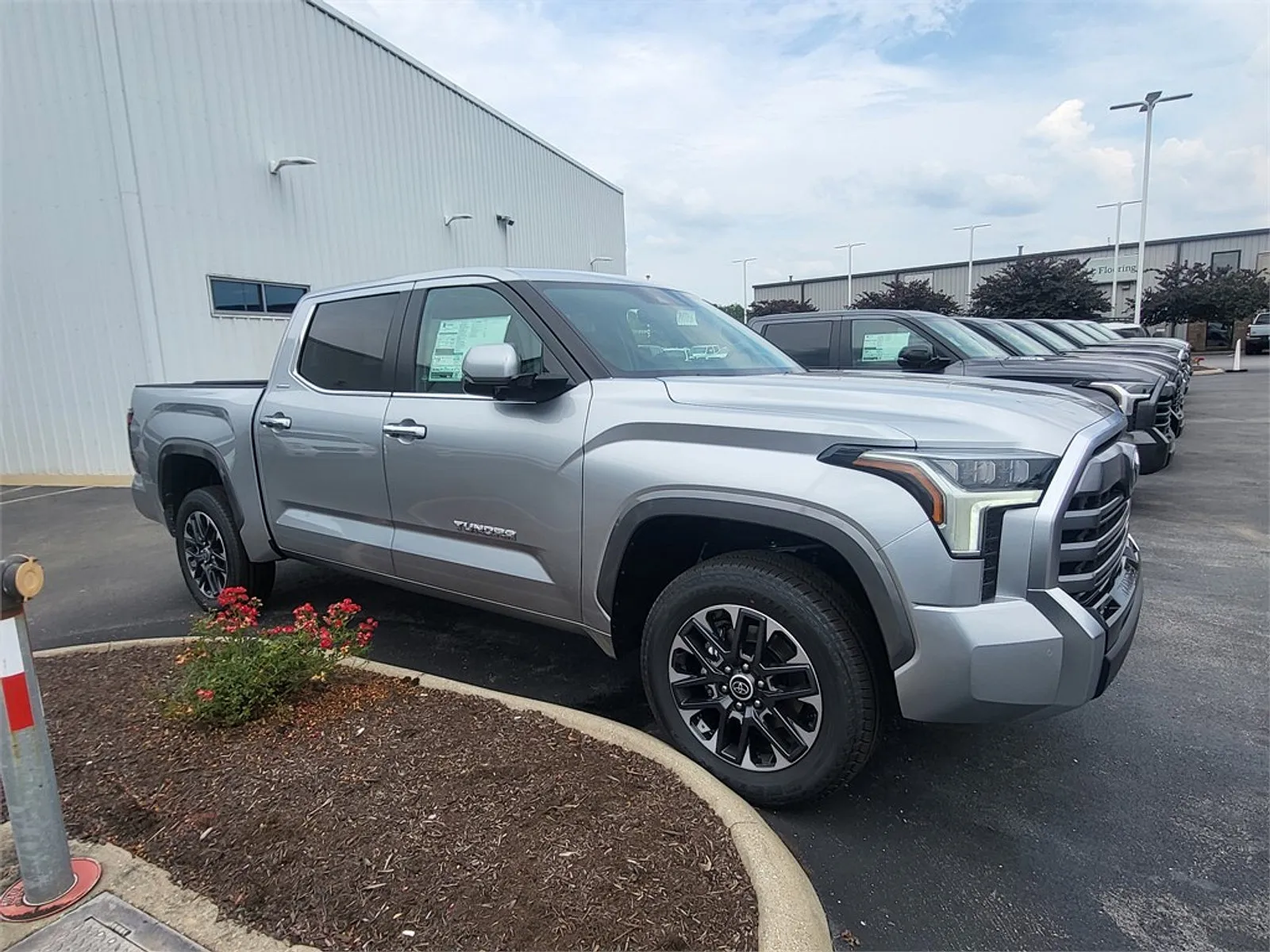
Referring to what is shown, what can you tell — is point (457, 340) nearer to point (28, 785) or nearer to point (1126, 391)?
point (28, 785)

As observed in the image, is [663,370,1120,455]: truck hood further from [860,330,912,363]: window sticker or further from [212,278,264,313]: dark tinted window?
[212,278,264,313]: dark tinted window

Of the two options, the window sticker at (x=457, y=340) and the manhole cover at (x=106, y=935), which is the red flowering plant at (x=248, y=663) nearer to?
the manhole cover at (x=106, y=935)

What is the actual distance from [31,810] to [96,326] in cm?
1015

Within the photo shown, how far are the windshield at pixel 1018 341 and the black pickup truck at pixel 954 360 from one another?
44.9 inches

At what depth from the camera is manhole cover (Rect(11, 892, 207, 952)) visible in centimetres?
190

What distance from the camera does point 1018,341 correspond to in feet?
33.5

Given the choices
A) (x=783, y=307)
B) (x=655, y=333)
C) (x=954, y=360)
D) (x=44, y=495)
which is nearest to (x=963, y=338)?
(x=954, y=360)

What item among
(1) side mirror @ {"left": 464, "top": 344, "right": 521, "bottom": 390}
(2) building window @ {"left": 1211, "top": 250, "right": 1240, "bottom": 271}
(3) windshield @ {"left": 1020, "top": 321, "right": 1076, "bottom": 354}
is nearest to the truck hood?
(1) side mirror @ {"left": 464, "top": 344, "right": 521, "bottom": 390}

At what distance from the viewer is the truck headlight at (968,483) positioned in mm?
2236

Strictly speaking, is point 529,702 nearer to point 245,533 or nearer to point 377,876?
point 377,876

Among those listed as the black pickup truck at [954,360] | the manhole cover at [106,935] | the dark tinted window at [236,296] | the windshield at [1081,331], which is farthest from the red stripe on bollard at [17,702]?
the windshield at [1081,331]

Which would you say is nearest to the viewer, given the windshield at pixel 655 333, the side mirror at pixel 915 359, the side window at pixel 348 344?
the windshield at pixel 655 333

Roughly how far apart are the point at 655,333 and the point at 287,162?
389 inches

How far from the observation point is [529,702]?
307cm
